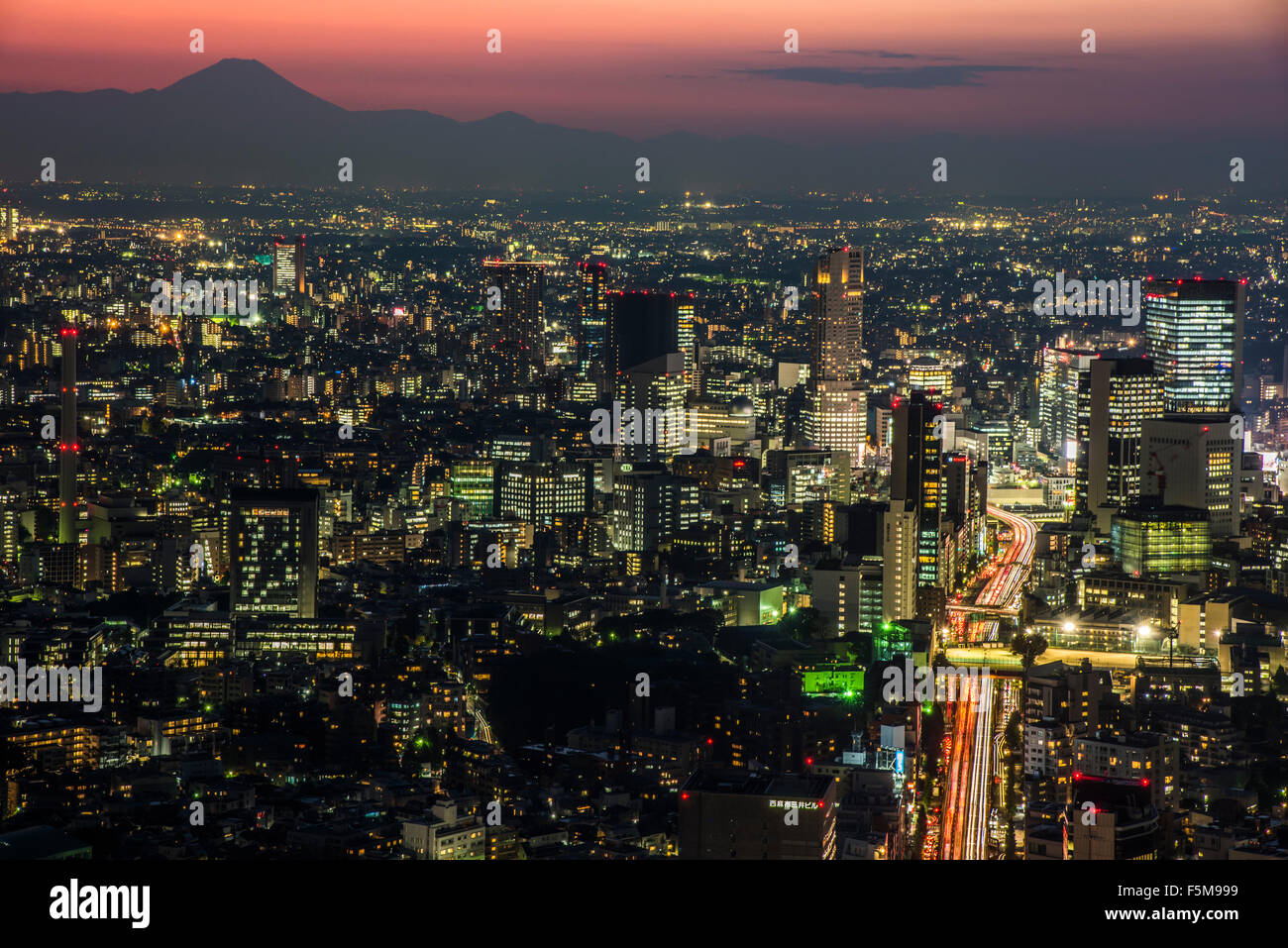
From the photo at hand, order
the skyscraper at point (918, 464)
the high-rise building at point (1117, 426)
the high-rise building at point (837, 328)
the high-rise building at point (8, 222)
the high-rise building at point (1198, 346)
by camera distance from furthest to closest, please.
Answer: the high-rise building at point (837, 328) < the high-rise building at point (1198, 346) < the high-rise building at point (1117, 426) < the skyscraper at point (918, 464) < the high-rise building at point (8, 222)

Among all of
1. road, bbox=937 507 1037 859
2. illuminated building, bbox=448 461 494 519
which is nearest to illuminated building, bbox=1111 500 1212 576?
road, bbox=937 507 1037 859

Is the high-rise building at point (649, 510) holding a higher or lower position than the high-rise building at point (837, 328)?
lower

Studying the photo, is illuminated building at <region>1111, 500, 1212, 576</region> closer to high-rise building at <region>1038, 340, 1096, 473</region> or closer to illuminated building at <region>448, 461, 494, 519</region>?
high-rise building at <region>1038, 340, 1096, 473</region>

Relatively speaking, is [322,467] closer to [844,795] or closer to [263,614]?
[263,614]

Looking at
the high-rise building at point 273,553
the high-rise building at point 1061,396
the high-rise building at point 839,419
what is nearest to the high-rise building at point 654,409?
the high-rise building at point 839,419

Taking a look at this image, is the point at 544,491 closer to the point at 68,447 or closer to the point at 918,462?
the point at 918,462

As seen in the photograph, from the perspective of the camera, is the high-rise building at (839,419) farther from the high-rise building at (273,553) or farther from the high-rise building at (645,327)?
the high-rise building at (273,553)
